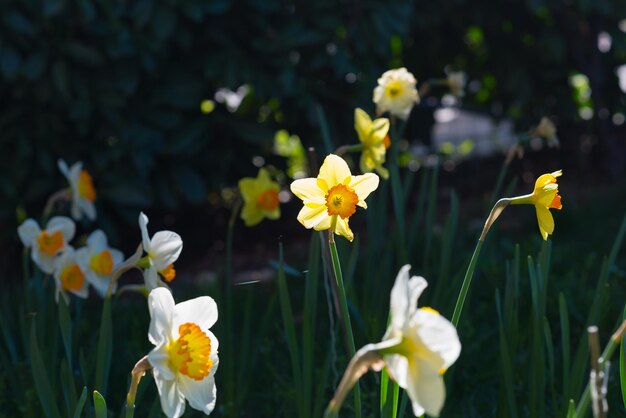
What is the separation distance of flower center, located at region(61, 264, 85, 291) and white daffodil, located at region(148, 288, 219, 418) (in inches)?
28.5

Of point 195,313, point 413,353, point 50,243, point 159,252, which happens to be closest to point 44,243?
point 50,243

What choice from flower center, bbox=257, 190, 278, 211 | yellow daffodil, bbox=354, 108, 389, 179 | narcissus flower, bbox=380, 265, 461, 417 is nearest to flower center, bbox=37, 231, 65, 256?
flower center, bbox=257, 190, 278, 211

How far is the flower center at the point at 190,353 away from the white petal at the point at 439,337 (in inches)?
13.2

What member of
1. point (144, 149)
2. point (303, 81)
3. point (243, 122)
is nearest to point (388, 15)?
point (303, 81)

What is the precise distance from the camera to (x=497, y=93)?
3807mm

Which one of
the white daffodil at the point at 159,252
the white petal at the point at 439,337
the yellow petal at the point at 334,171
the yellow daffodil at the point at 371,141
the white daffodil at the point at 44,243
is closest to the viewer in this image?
the white petal at the point at 439,337

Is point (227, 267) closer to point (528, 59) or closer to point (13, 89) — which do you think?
point (13, 89)

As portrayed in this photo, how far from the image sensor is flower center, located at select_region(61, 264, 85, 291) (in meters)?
1.78

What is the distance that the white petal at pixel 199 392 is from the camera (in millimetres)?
1106

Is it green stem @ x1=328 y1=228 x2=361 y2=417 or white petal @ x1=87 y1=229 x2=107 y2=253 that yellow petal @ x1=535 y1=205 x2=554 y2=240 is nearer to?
green stem @ x1=328 y1=228 x2=361 y2=417

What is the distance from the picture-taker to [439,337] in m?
0.85

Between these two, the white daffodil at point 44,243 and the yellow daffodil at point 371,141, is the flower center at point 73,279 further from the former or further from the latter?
the yellow daffodil at point 371,141

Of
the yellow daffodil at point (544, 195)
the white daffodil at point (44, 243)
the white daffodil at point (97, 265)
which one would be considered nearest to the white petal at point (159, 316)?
the yellow daffodil at point (544, 195)

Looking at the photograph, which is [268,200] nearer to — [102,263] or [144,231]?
[102,263]
